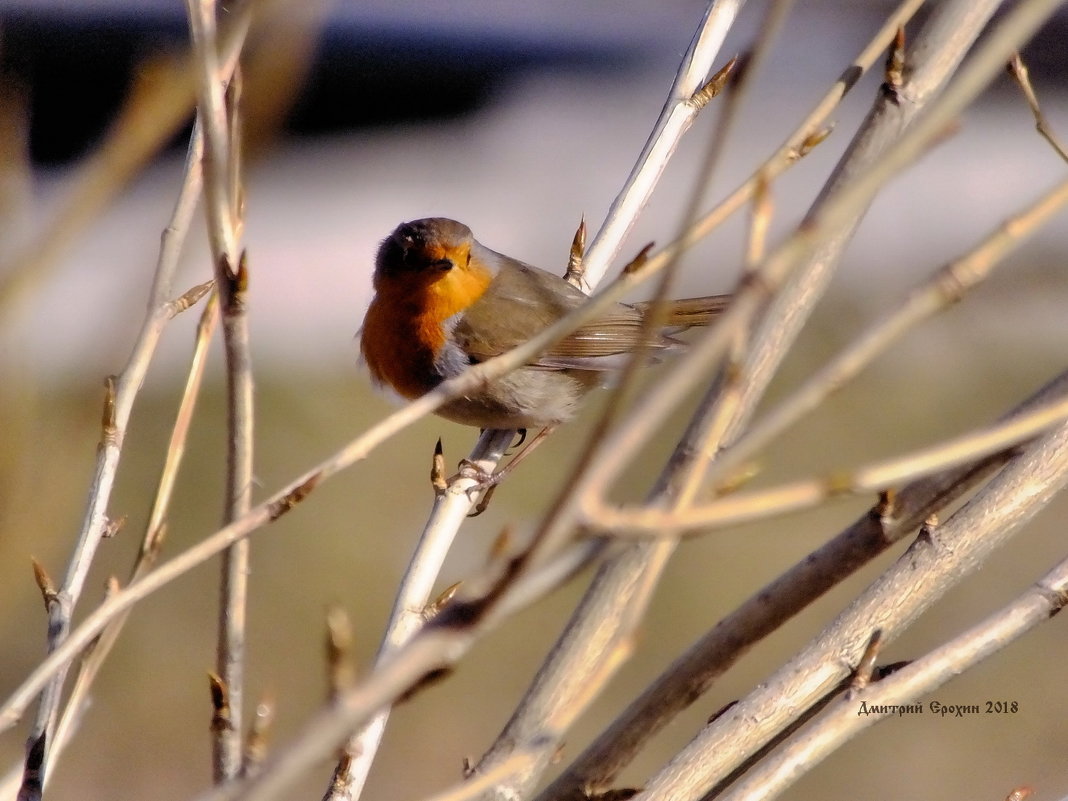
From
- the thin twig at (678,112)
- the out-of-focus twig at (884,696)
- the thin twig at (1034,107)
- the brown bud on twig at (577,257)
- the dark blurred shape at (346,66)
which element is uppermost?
the dark blurred shape at (346,66)

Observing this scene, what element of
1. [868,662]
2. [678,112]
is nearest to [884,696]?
[868,662]

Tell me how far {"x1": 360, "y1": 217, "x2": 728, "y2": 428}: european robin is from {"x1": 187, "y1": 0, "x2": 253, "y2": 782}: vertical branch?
274 centimetres

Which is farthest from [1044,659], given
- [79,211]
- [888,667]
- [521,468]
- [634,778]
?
[79,211]

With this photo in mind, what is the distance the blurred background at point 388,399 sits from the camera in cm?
513

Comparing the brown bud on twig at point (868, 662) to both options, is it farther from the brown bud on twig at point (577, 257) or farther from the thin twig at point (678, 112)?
the brown bud on twig at point (577, 257)

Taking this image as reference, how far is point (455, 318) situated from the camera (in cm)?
467

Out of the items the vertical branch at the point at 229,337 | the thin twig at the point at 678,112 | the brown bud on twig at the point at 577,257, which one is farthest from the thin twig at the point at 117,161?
the brown bud on twig at the point at 577,257

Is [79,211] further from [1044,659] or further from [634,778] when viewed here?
[1044,659]

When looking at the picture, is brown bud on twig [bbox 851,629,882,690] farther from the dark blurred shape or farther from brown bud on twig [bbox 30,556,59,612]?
the dark blurred shape

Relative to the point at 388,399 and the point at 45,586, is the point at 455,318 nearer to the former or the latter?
the point at 388,399

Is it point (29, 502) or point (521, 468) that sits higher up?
point (521, 468)

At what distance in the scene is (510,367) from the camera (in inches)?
63.3

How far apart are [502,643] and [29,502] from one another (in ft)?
16.8

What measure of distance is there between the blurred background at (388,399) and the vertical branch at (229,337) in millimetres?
82
